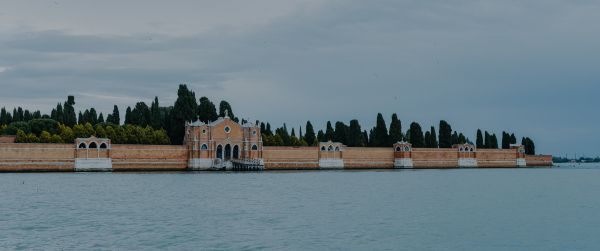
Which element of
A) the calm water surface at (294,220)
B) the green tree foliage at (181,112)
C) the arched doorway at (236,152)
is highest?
the green tree foliage at (181,112)

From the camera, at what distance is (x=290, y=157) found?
63.8 metres

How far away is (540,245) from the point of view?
15.3m

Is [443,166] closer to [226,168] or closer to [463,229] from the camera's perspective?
[226,168]

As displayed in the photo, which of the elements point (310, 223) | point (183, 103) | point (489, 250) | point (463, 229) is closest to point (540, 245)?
point (489, 250)

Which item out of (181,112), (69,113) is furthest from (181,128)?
(69,113)

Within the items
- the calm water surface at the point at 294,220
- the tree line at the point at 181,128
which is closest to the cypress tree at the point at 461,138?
the tree line at the point at 181,128

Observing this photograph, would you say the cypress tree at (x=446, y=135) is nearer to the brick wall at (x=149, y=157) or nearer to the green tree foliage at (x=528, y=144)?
the green tree foliage at (x=528, y=144)

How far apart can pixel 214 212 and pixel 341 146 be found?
45.1 meters

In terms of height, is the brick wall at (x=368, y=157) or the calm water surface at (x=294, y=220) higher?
the brick wall at (x=368, y=157)

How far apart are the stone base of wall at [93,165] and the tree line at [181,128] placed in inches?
281

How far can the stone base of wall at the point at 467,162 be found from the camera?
74688 mm

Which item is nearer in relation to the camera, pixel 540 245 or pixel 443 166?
pixel 540 245

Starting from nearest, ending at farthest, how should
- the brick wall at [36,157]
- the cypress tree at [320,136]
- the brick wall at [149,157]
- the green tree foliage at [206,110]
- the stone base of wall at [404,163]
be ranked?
the brick wall at [36,157], the brick wall at [149,157], the green tree foliage at [206,110], the stone base of wall at [404,163], the cypress tree at [320,136]

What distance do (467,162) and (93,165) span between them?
4027 centimetres
